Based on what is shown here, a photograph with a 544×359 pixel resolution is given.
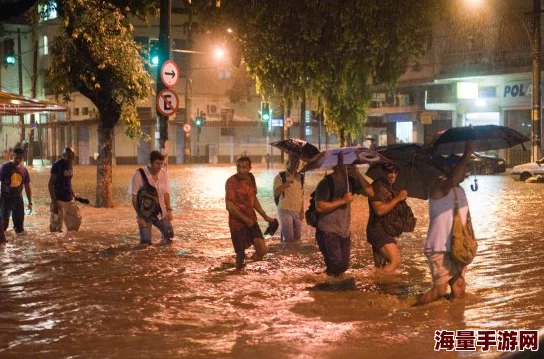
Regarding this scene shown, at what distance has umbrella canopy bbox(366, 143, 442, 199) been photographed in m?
8.99

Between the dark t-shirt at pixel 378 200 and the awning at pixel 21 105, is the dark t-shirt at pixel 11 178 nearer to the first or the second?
the awning at pixel 21 105

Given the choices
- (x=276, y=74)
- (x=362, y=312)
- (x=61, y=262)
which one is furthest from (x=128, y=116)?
(x=362, y=312)

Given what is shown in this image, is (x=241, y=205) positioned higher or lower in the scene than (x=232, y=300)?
higher

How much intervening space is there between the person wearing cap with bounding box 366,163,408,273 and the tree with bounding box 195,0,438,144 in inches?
412

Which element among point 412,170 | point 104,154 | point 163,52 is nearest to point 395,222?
point 412,170

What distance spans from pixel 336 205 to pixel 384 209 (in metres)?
0.57

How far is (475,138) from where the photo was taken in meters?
8.02

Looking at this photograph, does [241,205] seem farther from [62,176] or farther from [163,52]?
[163,52]

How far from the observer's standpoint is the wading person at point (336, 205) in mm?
9094

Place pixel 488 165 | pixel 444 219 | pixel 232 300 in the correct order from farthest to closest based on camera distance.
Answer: pixel 488 165, pixel 232 300, pixel 444 219

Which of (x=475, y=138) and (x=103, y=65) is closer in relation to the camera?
(x=475, y=138)

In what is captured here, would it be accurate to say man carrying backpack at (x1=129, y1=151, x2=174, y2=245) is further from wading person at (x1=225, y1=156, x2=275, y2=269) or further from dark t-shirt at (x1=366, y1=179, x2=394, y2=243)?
dark t-shirt at (x1=366, y1=179, x2=394, y2=243)

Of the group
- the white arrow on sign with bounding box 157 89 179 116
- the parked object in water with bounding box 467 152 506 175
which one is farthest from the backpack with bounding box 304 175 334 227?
the parked object in water with bounding box 467 152 506 175

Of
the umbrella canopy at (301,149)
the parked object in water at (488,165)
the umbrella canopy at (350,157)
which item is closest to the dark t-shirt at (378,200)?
the umbrella canopy at (350,157)
